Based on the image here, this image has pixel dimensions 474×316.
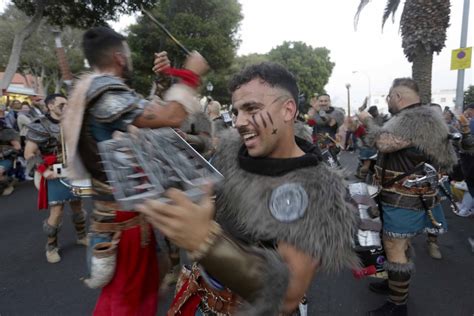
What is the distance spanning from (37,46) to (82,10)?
1772 cm

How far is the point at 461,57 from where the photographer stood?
838cm

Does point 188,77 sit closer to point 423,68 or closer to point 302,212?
point 302,212

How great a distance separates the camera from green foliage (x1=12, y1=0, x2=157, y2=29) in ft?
33.7

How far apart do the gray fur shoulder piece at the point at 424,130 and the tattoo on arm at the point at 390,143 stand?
35mm

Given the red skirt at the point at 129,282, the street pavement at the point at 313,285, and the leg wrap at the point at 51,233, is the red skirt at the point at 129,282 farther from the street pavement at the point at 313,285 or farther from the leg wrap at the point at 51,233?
the leg wrap at the point at 51,233

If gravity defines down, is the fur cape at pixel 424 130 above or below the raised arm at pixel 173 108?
below

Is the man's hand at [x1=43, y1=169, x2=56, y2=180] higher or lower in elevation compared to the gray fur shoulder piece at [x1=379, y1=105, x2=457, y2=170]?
lower

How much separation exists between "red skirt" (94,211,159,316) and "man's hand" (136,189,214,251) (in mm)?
1345

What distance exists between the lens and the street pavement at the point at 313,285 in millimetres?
3219

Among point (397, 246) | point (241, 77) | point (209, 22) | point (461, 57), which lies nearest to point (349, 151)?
point (461, 57)

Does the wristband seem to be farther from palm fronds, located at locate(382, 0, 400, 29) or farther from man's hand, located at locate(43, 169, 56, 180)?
palm fronds, located at locate(382, 0, 400, 29)

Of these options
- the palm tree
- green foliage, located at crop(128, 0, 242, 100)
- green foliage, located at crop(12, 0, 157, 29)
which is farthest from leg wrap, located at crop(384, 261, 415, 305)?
green foliage, located at crop(128, 0, 242, 100)

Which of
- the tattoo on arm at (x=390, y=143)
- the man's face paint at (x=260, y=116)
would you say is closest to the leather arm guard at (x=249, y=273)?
the man's face paint at (x=260, y=116)

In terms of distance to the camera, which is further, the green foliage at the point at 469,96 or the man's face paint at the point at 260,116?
the green foliage at the point at 469,96
